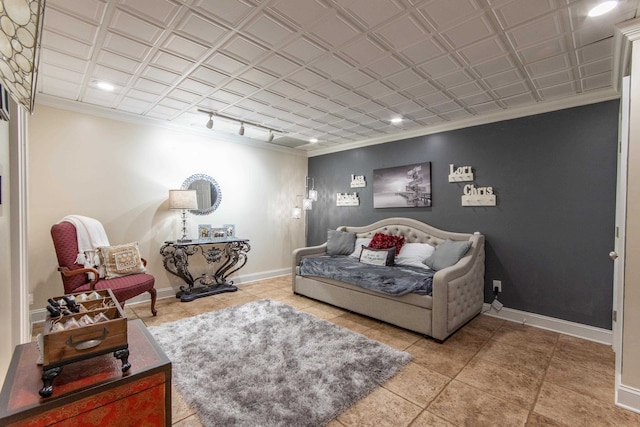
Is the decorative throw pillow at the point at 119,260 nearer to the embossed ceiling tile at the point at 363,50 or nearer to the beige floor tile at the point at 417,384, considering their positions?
the beige floor tile at the point at 417,384

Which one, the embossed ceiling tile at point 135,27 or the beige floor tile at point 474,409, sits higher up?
the embossed ceiling tile at point 135,27

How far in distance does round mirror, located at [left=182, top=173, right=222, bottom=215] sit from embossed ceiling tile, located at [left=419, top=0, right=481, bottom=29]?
12.2 ft

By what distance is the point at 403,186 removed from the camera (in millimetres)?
4359

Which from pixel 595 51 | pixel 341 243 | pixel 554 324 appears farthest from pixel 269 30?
pixel 554 324

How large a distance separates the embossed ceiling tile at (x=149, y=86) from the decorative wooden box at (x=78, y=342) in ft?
8.06

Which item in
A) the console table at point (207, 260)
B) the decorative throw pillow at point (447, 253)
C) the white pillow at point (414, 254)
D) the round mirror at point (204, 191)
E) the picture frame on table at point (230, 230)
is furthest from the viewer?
the picture frame on table at point (230, 230)

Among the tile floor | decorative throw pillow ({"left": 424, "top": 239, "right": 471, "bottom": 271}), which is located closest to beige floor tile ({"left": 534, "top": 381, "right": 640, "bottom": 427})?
the tile floor

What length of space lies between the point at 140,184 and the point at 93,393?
347cm

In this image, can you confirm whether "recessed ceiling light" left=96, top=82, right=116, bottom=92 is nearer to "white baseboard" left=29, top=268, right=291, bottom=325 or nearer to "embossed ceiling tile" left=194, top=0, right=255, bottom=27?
"embossed ceiling tile" left=194, top=0, right=255, bottom=27

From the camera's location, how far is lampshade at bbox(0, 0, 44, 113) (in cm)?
56

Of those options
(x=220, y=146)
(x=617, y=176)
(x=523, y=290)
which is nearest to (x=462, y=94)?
(x=617, y=176)

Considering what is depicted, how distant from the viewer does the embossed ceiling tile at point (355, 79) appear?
2594mm

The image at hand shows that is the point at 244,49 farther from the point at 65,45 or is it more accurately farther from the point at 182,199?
the point at 182,199

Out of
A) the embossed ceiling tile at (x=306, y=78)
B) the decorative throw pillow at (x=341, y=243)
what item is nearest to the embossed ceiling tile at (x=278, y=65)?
the embossed ceiling tile at (x=306, y=78)
